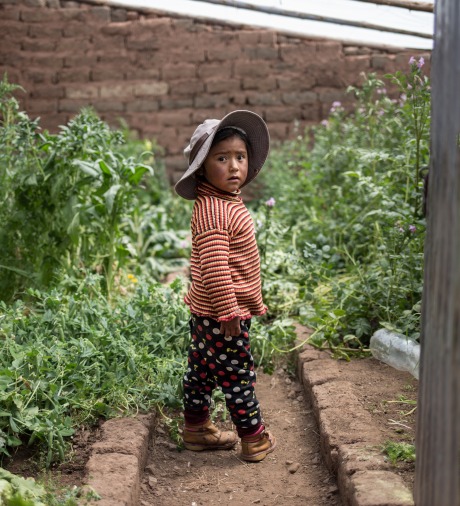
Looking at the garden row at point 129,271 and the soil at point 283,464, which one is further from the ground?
the garden row at point 129,271

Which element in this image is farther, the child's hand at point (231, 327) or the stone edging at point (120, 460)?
the child's hand at point (231, 327)

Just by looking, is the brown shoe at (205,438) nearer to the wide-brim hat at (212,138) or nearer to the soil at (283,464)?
the soil at (283,464)

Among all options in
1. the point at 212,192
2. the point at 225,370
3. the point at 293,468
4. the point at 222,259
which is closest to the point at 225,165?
the point at 212,192

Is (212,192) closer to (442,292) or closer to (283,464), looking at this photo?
(283,464)

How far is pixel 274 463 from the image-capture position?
3254 mm

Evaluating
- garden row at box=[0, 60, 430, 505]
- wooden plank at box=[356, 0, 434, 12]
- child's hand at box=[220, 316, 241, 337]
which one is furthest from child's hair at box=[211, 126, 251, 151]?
wooden plank at box=[356, 0, 434, 12]

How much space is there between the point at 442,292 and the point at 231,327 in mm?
1190

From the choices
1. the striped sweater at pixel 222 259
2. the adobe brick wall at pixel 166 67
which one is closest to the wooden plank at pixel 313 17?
the adobe brick wall at pixel 166 67

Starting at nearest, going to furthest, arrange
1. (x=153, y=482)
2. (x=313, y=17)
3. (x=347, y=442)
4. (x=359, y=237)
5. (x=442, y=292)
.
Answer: (x=442, y=292)
(x=347, y=442)
(x=153, y=482)
(x=359, y=237)
(x=313, y=17)

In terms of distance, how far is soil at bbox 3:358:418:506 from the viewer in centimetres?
290

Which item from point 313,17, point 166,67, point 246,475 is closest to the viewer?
point 246,475

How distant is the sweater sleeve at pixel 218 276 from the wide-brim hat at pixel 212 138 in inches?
11.7

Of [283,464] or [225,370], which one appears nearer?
[225,370]

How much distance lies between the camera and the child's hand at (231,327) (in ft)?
9.77
